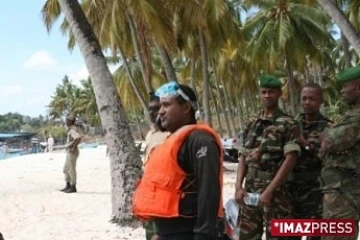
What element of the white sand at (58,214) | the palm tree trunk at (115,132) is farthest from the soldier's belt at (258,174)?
the palm tree trunk at (115,132)

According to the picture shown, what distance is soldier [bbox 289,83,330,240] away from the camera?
441 cm

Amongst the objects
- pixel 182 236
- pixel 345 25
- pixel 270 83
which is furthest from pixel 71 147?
pixel 182 236

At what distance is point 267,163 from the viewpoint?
13.8 ft

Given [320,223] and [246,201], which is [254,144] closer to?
[246,201]

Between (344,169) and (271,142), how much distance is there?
60 centimetres

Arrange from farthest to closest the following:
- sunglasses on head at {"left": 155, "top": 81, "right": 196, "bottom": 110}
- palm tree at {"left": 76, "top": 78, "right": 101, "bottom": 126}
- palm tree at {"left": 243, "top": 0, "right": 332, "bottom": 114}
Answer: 1. palm tree at {"left": 76, "top": 78, "right": 101, "bottom": 126}
2. palm tree at {"left": 243, "top": 0, "right": 332, "bottom": 114}
3. sunglasses on head at {"left": 155, "top": 81, "right": 196, "bottom": 110}

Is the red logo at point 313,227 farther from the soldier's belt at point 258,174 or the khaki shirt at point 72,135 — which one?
the khaki shirt at point 72,135

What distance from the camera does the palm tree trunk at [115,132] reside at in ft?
25.6

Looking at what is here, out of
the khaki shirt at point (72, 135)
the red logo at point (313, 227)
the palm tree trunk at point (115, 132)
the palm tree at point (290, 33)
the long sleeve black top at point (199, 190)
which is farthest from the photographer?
the palm tree at point (290, 33)

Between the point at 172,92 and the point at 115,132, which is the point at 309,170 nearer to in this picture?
the point at 172,92

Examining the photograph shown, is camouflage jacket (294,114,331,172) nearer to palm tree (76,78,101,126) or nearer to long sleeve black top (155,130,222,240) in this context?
long sleeve black top (155,130,222,240)

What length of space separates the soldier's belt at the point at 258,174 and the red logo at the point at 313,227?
14.0 inches

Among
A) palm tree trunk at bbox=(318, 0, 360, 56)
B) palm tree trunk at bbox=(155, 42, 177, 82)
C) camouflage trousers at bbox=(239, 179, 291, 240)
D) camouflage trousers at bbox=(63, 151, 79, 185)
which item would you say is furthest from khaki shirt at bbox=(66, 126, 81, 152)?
camouflage trousers at bbox=(239, 179, 291, 240)

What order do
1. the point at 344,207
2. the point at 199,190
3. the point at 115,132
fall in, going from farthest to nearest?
the point at 115,132 → the point at 344,207 → the point at 199,190
